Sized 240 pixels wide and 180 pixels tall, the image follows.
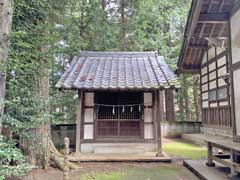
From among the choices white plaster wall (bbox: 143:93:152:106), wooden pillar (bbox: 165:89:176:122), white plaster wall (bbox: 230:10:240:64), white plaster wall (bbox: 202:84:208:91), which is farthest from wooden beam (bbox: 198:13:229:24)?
wooden pillar (bbox: 165:89:176:122)

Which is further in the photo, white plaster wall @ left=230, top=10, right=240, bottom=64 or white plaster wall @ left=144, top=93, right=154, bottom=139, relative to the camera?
white plaster wall @ left=144, top=93, right=154, bottom=139

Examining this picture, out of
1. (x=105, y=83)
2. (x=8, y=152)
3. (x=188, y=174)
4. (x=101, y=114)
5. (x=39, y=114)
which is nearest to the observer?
(x=8, y=152)

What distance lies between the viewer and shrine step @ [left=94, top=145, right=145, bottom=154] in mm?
8379

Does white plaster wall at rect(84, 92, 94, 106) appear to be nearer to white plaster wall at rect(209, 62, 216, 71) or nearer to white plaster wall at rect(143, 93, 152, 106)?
white plaster wall at rect(143, 93, 152, 106)

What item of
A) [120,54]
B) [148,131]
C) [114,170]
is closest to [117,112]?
[148,131]

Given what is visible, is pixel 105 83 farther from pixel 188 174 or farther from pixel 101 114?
pixel 188 174

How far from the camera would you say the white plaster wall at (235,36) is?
561cm

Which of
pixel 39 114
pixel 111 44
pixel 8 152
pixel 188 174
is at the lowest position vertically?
pixel 188 174

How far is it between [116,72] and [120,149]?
2.66 meters

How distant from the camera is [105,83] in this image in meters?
8.27

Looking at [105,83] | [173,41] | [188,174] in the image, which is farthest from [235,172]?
[173,41]

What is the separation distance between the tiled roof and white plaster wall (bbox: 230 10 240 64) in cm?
249

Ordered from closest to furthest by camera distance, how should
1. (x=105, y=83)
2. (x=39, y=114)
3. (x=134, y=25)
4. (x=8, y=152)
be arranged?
(x=8, y=152)
(x=39, y=114)
(x=105, y=83)
(x=134, y=25)

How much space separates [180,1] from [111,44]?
4525mm
